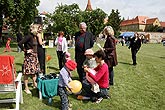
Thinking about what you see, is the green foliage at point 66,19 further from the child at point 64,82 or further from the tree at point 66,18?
the child at point 64,82

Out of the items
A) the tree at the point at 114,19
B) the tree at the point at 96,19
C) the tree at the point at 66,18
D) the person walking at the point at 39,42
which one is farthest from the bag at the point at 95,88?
the tree at the point at 114,19

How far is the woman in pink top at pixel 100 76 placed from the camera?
20.6 ft

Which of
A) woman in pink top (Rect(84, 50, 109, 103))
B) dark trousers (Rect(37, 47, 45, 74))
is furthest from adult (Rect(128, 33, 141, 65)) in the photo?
woman in pink top (Rect(84, 50, 109, 103))

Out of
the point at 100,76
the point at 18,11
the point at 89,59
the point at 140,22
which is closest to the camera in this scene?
the point at 100,76

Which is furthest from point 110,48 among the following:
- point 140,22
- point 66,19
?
point 140,22

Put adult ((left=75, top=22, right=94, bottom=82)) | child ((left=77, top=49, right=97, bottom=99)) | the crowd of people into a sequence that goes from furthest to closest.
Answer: adult ((left=75, top=22, right=94, bottom=82)) < child ((left=77, top=49, right=97, bottom=99)) < the crowd of people

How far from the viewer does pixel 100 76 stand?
249 inches

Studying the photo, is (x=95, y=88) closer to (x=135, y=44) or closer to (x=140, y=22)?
(x=135, y=44)

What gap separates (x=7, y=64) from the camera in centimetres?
566

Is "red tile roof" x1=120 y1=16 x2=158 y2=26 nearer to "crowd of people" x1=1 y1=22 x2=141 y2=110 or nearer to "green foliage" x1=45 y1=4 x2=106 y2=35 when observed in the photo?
"green foliage" x1=45 y1=4 x2=106 y2=35

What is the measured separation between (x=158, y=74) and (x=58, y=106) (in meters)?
5.61

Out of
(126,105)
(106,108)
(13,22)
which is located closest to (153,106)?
(126,105)

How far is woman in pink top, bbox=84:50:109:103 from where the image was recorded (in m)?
6.27

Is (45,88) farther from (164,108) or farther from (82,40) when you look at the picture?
(164,108)
